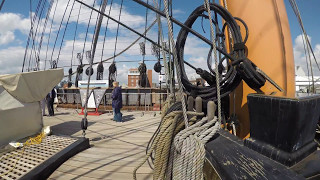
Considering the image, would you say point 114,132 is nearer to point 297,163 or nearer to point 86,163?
point 86,163

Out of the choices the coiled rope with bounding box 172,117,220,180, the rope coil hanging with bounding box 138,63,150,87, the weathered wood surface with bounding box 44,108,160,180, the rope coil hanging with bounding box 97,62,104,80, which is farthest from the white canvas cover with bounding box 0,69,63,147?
the rope coil hanging with bounding box 97,62,104,80

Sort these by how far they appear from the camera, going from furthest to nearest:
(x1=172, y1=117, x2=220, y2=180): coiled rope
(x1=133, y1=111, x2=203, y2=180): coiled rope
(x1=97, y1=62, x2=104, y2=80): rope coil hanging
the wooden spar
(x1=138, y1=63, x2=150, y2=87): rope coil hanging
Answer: (x1=97, y1=62, x2=104, y2=80): rope coil hanging, (x1=138, y1=63, x2=150, y2=87): rope coil hanging, the wooden spar, (x1=133, y1=111, x2=203, y2=180): coiled rope, (x1=172, y1=117, x2=220, y2=180): coiled rope

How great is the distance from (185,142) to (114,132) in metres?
3.60

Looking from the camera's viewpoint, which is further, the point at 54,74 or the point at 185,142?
the point at 54,74

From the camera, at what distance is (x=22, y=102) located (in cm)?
346

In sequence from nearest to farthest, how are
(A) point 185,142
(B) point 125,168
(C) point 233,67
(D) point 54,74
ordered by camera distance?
(A) point 185,142, (C) point 233,67, (B) point 125,168, (D) point 54,74

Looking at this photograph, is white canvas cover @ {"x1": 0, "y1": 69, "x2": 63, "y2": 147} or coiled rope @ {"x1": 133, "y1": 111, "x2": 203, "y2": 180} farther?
white canvas cover @ {"x1": 0, "y1": 69, "x2": 63, "y2": 147}

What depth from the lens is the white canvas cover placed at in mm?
3145

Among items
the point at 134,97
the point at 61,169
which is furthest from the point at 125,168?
the point at 134,97

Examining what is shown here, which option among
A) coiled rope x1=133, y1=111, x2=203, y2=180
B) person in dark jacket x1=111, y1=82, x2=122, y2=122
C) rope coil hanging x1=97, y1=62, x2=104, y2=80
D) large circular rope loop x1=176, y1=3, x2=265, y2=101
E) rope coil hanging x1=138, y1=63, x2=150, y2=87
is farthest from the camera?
rope coil hanging x1=97, y1=62, x2=104, y2=80

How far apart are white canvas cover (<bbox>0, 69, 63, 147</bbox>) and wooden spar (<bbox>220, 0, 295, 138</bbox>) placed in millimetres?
3425

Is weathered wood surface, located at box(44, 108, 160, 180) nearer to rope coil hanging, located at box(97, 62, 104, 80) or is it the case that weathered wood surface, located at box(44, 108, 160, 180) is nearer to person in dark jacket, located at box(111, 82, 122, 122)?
person in dark jacket, located at box(111, 82, 122, 122)

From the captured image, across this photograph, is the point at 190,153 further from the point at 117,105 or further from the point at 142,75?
the point at 142,75

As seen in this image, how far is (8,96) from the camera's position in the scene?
327 centimetres
